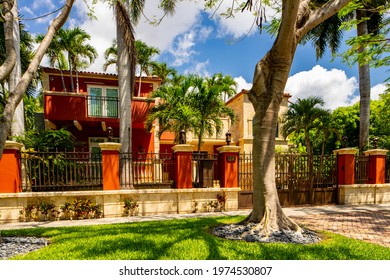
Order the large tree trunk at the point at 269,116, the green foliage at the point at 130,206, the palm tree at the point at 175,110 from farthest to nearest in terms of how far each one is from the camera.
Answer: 1. the palm tree at the point at 175,110
2. the green foliage at the point at 130,206
3. the large tree trunk at the point at 269,116

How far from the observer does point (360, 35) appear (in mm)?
11930

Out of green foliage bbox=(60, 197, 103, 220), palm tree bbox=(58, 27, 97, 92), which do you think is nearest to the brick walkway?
green foliage bbox=(60, 197, 103, 220)

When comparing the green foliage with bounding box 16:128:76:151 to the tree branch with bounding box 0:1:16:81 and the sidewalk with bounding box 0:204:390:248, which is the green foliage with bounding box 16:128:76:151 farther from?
the tree branch with bounding box 0:1:16:81

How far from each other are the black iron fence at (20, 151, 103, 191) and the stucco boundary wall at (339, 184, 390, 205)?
33.6ft

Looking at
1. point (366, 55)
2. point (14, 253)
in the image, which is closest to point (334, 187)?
point (366, 55)

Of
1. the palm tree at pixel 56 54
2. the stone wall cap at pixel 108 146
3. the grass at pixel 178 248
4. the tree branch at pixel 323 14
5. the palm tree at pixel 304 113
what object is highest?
the palm tree at pixel 56 54

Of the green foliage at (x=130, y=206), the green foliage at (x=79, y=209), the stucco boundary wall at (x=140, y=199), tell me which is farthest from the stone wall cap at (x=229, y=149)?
the green foliage at (x=79, y=209)

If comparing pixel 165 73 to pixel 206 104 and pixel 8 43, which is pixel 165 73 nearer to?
pixel 206 104

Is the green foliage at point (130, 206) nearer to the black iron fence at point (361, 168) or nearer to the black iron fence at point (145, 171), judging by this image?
the black iron fence at point (145, 171)

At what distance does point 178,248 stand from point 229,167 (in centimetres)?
539

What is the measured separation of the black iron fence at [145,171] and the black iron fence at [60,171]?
0.92 m

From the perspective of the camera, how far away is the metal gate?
34.5 ft

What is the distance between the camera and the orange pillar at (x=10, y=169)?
7840 mm
